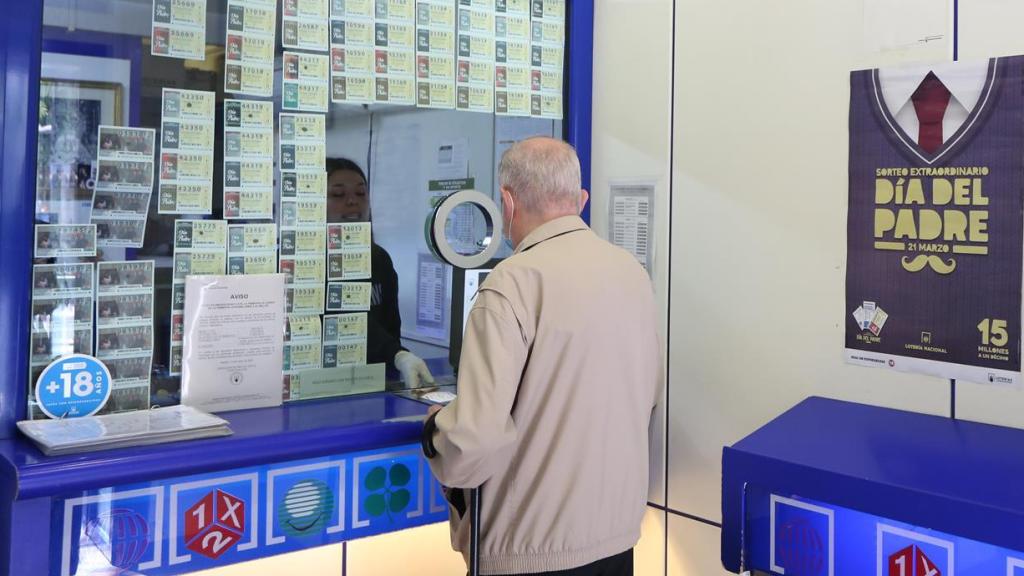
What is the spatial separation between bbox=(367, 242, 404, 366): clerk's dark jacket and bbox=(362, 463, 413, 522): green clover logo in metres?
0.43

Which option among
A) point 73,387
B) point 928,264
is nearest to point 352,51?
point 73,387

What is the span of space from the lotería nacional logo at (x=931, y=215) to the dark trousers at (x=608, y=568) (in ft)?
3.36

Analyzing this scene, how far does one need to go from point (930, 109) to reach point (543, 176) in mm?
979

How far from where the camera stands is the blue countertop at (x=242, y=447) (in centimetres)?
191

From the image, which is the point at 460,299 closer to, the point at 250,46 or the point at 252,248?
the point at 252,248

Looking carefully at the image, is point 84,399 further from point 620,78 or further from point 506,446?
point 620,78

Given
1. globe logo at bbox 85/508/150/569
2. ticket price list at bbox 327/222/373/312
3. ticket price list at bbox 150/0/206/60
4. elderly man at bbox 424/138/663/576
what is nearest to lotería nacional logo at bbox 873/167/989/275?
elderly man at bbox 424/138/663/576

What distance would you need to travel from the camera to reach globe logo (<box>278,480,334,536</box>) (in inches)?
90.7

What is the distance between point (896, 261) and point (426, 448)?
50.5 inches

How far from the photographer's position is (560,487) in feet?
7.02

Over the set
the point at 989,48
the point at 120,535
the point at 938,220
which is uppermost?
the point at 989,48

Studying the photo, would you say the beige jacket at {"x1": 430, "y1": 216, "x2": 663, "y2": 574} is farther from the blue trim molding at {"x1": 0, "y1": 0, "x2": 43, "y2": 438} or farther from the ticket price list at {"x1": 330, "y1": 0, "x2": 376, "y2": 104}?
the blue trim molding at {"x1": 0, "y1": 0, "x2": 43, "y2": 438}

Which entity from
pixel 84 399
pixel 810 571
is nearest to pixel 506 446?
pixel 810 571

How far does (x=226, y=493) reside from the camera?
7.25ft
